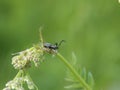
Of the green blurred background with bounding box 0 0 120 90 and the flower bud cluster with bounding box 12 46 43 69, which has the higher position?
the green blurred background with bounding box 0 0 120 90

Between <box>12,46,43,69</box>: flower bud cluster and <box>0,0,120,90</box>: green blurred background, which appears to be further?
<box>0,0,120,90</box>: green blurred background

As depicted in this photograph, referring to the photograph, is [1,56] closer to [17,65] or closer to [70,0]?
[70,0]

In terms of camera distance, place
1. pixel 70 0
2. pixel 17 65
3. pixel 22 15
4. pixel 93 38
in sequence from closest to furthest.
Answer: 1. pixel 17 65
2. pixel 93 38
3. pixel 70 0
4. pixel 22 15

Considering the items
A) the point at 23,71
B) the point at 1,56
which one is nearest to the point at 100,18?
the point at 1,56

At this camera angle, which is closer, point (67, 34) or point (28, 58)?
point (28, 58)

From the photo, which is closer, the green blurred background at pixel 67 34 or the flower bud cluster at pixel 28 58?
the flower bud cluster at pixel 28 58

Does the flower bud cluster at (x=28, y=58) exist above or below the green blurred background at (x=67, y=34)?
below

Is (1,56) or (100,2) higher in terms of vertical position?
(1,56)

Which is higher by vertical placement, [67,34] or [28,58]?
[67,34]
